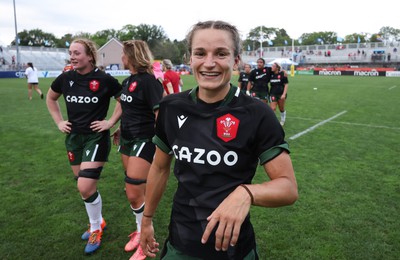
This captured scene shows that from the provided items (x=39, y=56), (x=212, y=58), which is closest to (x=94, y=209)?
(x=212, y=58)

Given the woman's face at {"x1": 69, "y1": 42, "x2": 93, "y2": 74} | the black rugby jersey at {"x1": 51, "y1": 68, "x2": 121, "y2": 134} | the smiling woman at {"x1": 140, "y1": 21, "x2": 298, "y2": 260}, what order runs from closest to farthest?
the smiling woman at {"x1": 140, "y1": 21, "x2": 298, "y2": 260} < the woman's face at {"x1": 69, "y1": 42, "x2": 93, "y2": 74} < the black rugby jersey at {"x1": 51, "y1": 68, "x2": 121, "y2": 134}

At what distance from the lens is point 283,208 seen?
4902 mm

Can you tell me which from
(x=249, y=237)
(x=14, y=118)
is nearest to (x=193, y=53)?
(x=249, y=237)

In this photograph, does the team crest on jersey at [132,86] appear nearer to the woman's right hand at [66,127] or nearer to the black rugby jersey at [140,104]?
the black rugby jersey at [140,104]

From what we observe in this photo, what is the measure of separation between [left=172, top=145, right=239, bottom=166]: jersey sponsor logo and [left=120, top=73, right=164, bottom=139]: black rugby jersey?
→ 2.01 metres

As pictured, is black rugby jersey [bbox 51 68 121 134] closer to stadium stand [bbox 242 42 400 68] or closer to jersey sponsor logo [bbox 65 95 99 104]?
jersey sponsor logo [bbox 65 95 99 104]

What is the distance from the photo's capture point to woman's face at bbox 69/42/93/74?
3.88 m

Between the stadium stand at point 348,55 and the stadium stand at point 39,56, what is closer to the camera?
the stadium stand at point 39,56

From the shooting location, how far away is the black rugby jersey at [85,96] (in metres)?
3.99

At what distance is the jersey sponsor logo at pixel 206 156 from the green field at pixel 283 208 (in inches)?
93.6

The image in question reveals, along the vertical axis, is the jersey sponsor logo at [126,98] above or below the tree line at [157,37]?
below

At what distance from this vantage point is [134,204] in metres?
3.92

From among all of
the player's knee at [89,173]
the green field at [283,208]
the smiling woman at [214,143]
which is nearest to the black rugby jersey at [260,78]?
the green field at [283,208]

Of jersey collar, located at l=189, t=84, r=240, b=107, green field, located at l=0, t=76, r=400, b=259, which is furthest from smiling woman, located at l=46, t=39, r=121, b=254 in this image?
jersey collar, located at l=189, t=84, r=240, b=107
